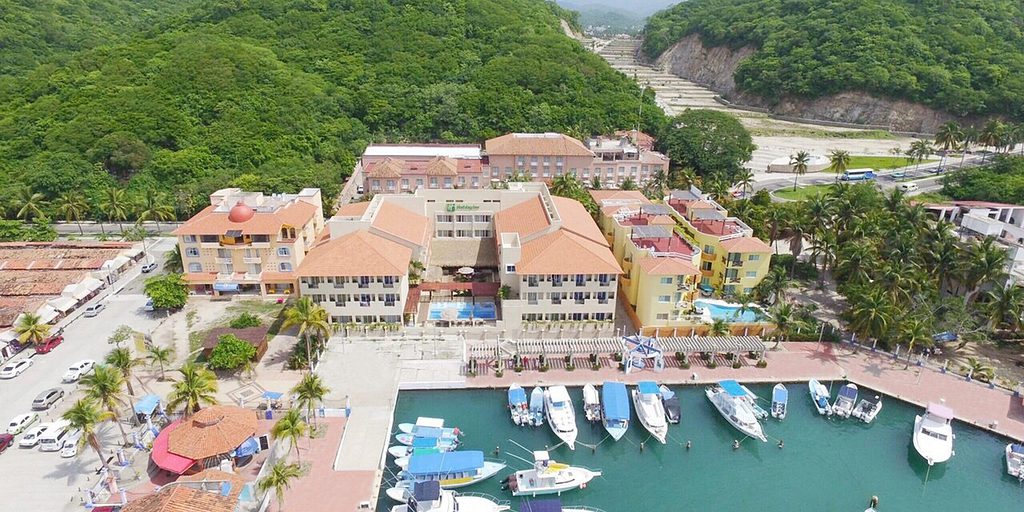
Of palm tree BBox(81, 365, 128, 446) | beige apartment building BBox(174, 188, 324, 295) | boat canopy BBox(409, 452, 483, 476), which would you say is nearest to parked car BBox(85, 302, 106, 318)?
beige apartment building BBox(174, 188, 324, 295)

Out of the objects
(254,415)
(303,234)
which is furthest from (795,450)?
(303,234)

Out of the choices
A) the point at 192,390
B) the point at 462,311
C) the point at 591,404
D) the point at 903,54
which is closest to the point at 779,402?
the point at 591,404

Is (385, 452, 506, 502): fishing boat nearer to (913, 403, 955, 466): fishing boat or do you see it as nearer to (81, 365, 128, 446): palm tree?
(81, 365, 128, 446): palm tree

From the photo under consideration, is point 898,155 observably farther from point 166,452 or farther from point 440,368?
point 166,452

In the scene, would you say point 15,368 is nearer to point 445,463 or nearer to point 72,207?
point 445,463

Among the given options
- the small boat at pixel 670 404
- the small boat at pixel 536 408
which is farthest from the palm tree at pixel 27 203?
the small boat at pixel 670 404
